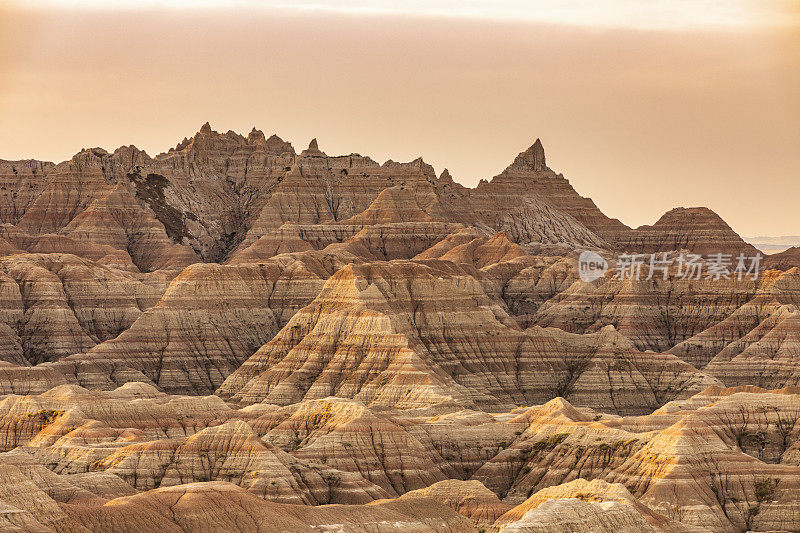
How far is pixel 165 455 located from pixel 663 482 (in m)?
32.5

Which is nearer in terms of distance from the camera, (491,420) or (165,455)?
(165,455)

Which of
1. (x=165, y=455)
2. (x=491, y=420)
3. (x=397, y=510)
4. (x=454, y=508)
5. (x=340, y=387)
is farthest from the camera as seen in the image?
(x=340, y=387)

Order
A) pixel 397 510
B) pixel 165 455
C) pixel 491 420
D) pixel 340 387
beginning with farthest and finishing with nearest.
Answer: pixel 340 387
pixel 491 420
pixel 165 455
pixel 397 510

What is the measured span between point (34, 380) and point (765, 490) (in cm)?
7772

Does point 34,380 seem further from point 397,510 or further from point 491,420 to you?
point 397,510

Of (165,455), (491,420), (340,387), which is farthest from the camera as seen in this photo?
(340,387)

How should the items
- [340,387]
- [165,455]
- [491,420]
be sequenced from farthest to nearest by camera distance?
[340,387] < [491,420] < [165,455]

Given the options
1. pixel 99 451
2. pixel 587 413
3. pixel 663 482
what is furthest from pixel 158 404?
pixel 663 482

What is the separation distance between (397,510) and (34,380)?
81.4 metres

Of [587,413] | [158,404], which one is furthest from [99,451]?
[587,413]

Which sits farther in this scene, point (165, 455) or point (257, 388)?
point (257, 388)

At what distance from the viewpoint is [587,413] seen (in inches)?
6772

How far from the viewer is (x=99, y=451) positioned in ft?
481

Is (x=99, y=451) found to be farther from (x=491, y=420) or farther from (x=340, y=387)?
(x=340, y=387)
